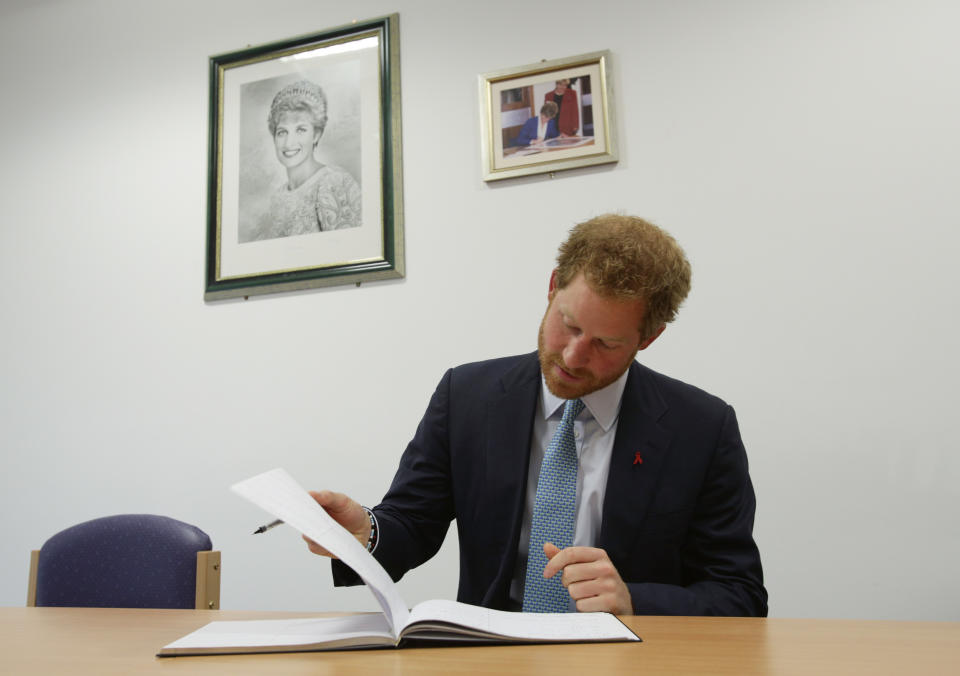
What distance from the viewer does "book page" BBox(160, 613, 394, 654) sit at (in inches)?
33.8

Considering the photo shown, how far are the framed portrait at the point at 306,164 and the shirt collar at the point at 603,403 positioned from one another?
111 centimetres

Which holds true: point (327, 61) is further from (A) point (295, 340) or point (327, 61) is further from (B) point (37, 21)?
(B) point (37, 21)

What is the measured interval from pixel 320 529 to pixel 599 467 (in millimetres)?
722

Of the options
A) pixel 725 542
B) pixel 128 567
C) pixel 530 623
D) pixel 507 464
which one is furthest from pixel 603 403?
pixel 128 567

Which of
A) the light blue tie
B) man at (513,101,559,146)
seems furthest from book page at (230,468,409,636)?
man at (513,101,559,146)

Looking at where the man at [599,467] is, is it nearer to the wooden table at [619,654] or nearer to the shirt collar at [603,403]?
the shirt collar at [603,403]

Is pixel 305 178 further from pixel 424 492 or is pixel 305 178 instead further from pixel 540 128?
pixel 424 492

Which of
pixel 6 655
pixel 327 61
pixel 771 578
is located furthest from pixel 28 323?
pixel 771 578

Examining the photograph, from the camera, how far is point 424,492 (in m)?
1.57

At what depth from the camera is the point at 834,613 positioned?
6.33ft

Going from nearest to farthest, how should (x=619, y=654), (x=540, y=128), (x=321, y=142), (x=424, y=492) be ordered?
(x=619, y=654)
(x=424, y=492)
(x=540, y=128)
(x=321, y=142)

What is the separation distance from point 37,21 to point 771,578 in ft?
12.0

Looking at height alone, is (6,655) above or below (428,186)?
below

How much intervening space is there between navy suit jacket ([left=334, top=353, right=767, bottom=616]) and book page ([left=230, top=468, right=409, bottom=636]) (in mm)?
477
